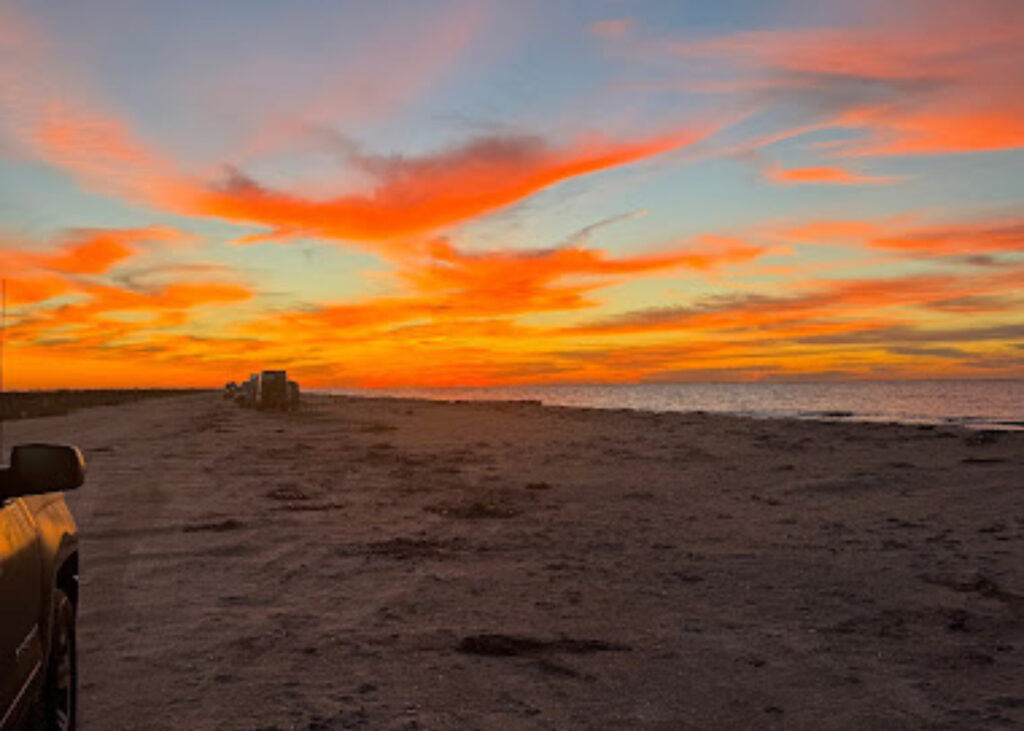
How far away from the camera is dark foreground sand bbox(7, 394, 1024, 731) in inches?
218

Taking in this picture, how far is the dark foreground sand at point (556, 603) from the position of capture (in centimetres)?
553

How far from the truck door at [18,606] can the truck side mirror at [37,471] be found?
0.36 feet

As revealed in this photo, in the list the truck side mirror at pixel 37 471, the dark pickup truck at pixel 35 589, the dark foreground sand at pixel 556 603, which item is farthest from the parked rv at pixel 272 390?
the truck side mirror at pixel 37 471

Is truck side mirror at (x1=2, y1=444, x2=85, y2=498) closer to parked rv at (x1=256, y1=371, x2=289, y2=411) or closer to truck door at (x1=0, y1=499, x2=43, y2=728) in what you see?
truck door at (x1=0, y1=499, x2=43, y2=728)

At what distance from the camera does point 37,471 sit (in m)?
3.47

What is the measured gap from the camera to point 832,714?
535 cm

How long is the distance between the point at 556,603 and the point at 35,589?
5.22m

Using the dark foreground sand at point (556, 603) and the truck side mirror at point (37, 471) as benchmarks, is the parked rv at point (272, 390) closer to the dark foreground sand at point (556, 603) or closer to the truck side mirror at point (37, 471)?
the dark foreground sand at point (556, 603)

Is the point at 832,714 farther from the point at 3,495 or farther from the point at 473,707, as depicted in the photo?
the point at 3,495

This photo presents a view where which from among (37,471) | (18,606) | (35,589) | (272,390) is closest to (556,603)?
(35,589)

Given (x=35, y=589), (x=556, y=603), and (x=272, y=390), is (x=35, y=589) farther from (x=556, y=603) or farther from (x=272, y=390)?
(x=272, y=390)

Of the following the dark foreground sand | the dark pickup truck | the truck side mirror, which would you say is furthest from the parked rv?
the truck side mirror

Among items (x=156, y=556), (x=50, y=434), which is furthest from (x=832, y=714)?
(x=50, y=434)

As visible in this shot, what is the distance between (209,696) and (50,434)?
38.1 meters
